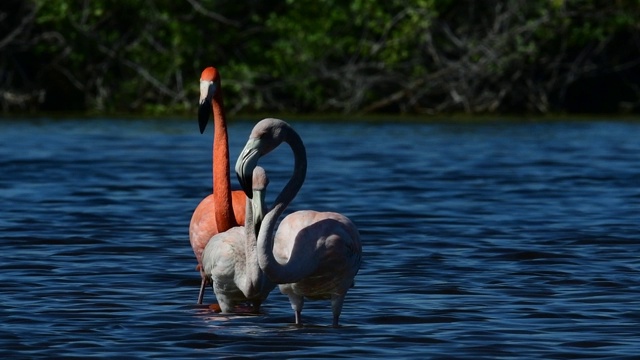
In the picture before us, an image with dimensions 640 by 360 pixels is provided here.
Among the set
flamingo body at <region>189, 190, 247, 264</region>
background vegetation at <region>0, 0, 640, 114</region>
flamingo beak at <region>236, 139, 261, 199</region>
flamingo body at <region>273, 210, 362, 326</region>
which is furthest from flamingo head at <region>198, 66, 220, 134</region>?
background vegetation at <region>0, 0, 640, 114</region>

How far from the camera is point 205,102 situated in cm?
880

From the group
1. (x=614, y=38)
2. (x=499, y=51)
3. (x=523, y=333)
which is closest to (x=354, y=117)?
(x=499, y=51)

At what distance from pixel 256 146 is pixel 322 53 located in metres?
20.8

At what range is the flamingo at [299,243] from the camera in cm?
740

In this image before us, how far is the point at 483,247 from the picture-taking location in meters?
11.8

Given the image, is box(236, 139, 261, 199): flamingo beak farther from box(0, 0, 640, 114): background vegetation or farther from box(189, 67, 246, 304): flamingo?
box(0, 0, 640, 114): background vegetation

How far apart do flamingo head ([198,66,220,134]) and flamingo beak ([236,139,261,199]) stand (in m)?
1.25

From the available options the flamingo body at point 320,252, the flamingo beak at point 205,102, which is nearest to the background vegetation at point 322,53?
the flamingo beak at point 205,102

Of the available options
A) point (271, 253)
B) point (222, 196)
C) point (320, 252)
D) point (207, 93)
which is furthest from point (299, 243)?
point (207, 93)

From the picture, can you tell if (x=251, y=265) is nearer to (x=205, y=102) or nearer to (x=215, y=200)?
(x=215, y=200)

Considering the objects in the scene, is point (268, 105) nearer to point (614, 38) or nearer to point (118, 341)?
point (614, 38)

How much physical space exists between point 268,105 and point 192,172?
10489 mm

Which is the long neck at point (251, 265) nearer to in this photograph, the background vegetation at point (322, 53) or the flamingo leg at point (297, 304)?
the flamingo leg at point (297, 304)

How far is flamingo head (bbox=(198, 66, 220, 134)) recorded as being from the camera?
342 inches
